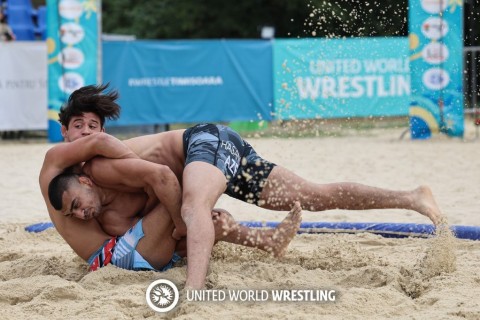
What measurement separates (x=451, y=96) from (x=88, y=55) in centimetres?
527

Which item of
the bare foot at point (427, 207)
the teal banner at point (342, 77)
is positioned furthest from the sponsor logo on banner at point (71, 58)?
the bare foot at point (427, 207)

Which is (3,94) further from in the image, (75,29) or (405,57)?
(405,57)

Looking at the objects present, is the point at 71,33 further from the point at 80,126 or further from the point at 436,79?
the point at 80,126

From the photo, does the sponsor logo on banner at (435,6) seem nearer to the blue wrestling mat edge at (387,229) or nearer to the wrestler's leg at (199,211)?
the blue wrestling mat edge at (387,229)

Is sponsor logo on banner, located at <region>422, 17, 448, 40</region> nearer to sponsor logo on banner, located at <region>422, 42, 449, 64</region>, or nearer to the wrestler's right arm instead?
sponsor logo on banner, located at <region>422, 42, 449, 64</region>

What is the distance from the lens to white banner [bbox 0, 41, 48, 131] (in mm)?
12219

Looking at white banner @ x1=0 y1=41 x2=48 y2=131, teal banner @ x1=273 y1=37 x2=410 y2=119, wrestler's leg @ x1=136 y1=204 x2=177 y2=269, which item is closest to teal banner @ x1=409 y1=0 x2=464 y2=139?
teal banner @ x1=273 y1=37 x2=410 y2=119

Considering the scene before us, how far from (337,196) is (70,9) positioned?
8.82 meters

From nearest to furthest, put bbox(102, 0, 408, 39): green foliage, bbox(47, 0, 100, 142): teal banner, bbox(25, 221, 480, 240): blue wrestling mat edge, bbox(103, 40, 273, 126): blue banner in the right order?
bbox(25, 221, 480, 240): blue wrestling mat edge, bbox(47, 0, 100, 142): teal banner, bbox(103, 40, 273, 126): blue banner, bbox(102, 0, 408, 39): green foliage

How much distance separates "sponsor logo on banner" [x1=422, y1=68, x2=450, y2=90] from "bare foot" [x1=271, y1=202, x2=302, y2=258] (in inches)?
316

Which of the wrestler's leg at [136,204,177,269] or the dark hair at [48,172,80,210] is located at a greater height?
the dark hair at [48,172,80,210]

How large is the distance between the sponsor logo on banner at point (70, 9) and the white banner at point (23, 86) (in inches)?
29.3

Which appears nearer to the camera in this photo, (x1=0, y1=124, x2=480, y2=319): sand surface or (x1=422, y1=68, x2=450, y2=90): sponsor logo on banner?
(x1=0, y1=124, x2=480, y2=319): sand surface

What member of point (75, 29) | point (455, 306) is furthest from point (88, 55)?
point (455, 306)
